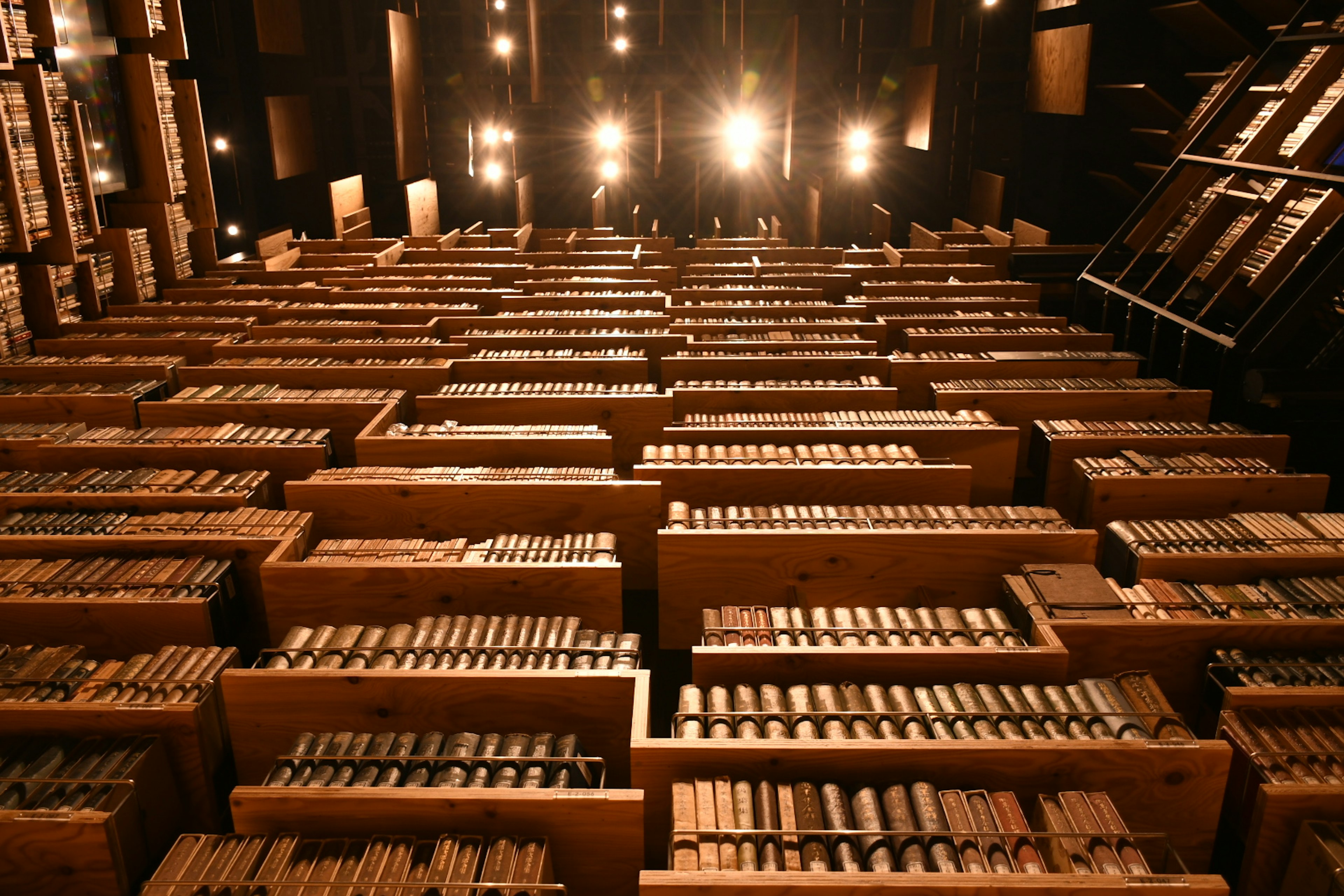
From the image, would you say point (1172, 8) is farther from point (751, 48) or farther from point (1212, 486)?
point (1212, 486)

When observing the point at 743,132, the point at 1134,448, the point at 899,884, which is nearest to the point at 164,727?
the point at 899,884

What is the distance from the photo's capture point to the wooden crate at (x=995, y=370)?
17.4ft

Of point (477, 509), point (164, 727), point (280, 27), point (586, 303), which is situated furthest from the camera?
point (280, 27)

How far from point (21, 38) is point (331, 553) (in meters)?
5.34

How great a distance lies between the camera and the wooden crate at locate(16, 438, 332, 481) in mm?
4289

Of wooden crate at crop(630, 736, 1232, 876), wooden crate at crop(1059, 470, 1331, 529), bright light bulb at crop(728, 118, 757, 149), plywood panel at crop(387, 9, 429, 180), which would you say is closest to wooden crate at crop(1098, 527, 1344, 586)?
wooden crate at crop(1059, 470, 1331, 529)

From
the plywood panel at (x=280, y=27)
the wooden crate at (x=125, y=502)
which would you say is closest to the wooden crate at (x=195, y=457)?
the wooden crate at (x=125, y=502)

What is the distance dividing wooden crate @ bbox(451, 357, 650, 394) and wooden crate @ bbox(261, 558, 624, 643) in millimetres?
2140

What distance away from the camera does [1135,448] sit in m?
4.29

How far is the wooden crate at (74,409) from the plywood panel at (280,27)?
6665 mm

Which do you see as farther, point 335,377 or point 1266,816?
point 335,377

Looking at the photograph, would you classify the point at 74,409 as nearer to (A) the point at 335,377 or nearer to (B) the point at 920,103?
(A) the point at 335,377

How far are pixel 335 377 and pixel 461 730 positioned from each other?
307cm

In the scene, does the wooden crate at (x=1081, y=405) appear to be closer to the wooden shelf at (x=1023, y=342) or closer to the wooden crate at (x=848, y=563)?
the wooden shelf at (x=1023, y=342)
